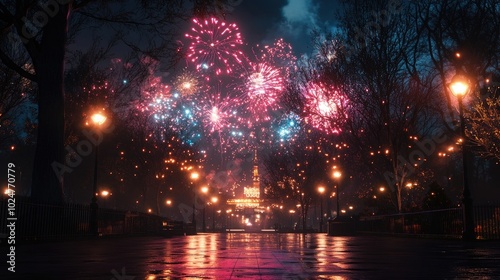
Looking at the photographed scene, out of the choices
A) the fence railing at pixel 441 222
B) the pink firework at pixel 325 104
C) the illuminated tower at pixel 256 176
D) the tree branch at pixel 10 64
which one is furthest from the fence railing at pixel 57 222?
the illuminated tower at pixel 256 176

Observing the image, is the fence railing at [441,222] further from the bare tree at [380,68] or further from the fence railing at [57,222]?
the fence railing at [57,222]

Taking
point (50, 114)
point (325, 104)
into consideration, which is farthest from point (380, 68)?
point (50, 114)

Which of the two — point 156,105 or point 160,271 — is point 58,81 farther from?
point 156,105

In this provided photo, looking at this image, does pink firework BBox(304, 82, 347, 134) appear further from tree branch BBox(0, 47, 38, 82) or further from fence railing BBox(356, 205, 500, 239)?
tree branch BBox(0, 47, 38, 82)

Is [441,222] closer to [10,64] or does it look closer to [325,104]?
[325,104]

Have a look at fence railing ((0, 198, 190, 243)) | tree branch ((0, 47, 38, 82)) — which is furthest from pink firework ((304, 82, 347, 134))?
tree branch ((0, 47, 38, 82))
